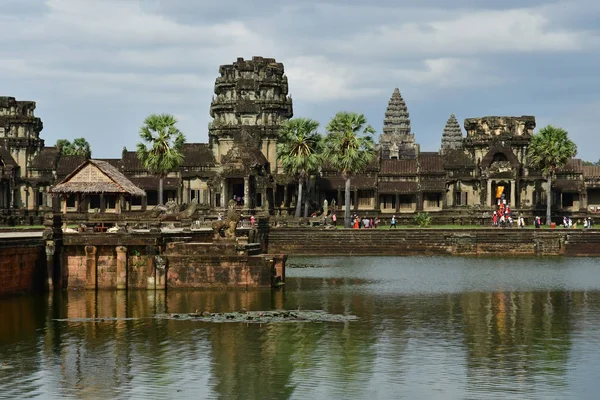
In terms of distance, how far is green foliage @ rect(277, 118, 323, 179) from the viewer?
94431 mm

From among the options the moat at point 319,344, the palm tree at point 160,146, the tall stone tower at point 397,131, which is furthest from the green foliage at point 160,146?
the tall stone tower at point 397,131

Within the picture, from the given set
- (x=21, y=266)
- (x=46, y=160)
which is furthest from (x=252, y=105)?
(x=21, y=266)

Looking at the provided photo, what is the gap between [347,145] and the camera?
90.9 m

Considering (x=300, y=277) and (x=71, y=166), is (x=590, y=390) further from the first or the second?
(x=71, y=166)

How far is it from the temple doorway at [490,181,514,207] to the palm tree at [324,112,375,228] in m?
16.3

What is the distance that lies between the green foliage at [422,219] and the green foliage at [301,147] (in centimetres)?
984

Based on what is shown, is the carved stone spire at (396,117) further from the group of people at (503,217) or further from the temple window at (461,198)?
the group of people at (503,217)

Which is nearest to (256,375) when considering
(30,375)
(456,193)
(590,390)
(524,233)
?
(30,375)

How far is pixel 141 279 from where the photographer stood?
51.2 m

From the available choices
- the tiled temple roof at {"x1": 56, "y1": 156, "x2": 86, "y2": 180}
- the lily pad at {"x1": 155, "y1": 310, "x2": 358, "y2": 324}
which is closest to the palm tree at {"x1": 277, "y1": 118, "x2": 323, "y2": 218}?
the tiled temple roof at {"x1": 56, "y1": 156, "x2": 86, "y2": 180}

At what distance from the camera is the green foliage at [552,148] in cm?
9456

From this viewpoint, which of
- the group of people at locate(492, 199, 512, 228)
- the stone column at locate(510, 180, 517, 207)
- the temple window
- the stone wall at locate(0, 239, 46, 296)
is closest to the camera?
the stone wall at locate(0, 239, 46, 296)

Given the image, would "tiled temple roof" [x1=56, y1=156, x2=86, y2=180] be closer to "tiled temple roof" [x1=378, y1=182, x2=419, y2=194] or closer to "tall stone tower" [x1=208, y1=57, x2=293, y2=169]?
"tall stone tower" [x1=208, y1=57, x2=293, y2=169]

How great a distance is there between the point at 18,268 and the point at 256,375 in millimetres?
20324
